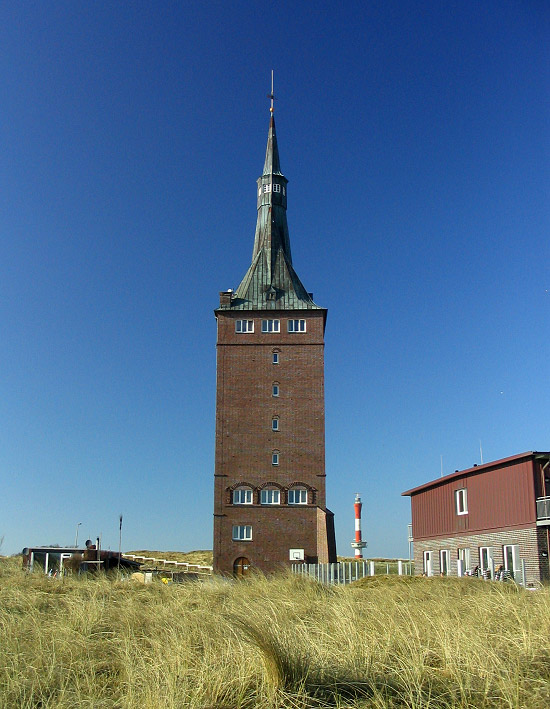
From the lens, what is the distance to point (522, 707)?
20.6 feet

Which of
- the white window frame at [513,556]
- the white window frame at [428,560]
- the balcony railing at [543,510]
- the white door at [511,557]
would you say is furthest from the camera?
the white window frame at [428,560]

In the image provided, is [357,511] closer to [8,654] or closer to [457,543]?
[457,543]

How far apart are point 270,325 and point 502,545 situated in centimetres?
3039

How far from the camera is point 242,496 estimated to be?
5597cm

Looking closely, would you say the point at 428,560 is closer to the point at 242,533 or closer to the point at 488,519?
the point at 488,519

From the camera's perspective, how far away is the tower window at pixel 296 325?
60062 mm

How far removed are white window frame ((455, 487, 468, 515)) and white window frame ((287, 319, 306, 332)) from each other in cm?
2304

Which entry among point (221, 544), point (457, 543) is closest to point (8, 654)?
point (457, 543)

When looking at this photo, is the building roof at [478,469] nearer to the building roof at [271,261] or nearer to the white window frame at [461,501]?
the white window frame at [461,501]

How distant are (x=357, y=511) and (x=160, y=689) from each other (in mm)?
55662

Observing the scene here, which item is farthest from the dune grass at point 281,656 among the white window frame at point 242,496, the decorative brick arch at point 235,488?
the white window frame at point 242,496

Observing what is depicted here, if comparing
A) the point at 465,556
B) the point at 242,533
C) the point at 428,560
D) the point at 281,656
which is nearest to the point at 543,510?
the point at 465,556

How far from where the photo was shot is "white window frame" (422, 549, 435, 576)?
43.5 m

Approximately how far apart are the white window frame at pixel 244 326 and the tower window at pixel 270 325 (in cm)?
99
